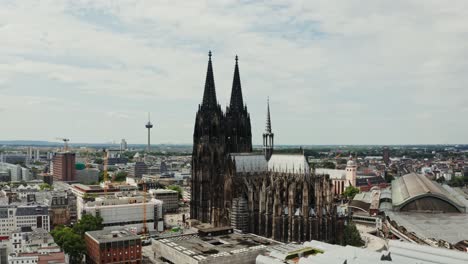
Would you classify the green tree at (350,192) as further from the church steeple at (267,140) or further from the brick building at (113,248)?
the brick building at (113,248)

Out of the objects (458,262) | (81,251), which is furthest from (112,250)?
(458,262)

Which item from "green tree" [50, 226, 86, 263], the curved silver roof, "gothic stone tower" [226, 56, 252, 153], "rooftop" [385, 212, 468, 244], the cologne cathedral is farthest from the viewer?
the curved silver roof

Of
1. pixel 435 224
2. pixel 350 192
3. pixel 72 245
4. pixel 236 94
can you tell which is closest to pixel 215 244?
pixel 72 245

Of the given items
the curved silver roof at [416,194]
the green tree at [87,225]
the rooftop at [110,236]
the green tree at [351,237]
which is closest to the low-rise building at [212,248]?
the rooftop at [110,236]

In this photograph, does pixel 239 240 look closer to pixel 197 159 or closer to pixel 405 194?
pixel 197 159

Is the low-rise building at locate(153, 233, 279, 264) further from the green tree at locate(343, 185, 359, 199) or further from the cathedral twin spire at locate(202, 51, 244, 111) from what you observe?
the green tree at locate(343, 185, 359, 199)

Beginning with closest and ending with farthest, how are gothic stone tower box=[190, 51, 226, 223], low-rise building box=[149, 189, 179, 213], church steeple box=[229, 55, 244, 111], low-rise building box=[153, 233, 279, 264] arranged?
low-rise building box=[153, 233, 279, 264] → gothic stone tower box=[190, 51, 226, 223] → church steeple box=[229, 55, 244, 111] → low-rise building box=[149, 189, 179, 213]

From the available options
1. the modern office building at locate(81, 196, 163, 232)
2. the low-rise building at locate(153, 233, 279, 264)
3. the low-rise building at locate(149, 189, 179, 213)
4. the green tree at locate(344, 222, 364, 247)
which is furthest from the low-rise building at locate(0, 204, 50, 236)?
the green tree at locate(344, 222, 364, 247)
